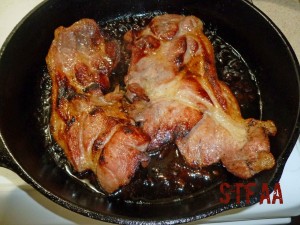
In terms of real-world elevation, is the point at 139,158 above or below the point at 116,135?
below

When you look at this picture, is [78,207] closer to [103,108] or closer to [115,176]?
[115,176]

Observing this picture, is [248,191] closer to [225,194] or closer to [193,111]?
[225,194]

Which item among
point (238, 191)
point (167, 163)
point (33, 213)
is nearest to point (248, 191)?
point (238, 191)

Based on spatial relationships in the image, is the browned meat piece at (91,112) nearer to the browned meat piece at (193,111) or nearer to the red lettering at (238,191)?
the browned meat piece at (193,111)

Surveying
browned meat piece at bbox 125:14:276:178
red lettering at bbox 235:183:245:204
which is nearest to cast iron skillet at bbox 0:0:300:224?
red lettering at bbox 235:183:245:204

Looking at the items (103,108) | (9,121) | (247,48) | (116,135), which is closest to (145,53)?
(103,108)

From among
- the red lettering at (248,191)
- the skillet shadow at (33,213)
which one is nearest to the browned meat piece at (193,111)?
the red lettering at (248,191)
